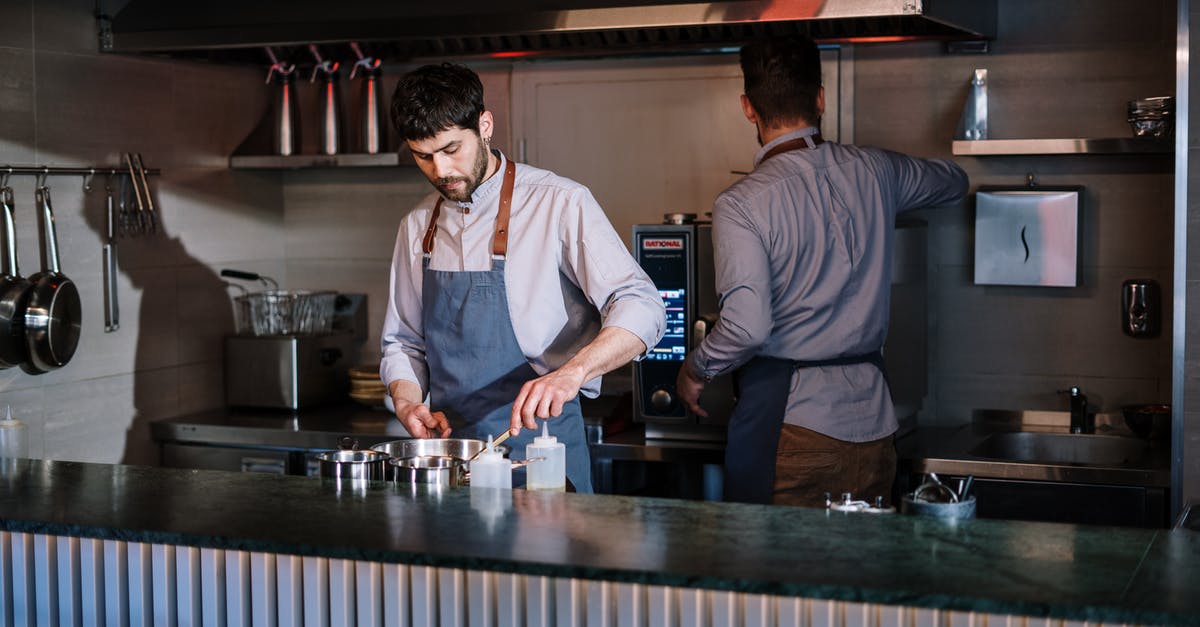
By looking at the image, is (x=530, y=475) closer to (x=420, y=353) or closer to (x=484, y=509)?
(x=484, y=509)

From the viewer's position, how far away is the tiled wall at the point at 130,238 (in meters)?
3.73

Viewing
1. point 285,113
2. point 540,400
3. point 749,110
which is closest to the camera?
point 540,400

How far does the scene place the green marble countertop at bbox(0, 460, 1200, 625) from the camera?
63.9 inches

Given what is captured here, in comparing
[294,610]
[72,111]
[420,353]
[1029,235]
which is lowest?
[294,610]

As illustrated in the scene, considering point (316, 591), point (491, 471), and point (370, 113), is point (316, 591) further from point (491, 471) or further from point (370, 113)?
point (370, 113)

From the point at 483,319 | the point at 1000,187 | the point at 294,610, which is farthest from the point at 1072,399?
the point at 294,610

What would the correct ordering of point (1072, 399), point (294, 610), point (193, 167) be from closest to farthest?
point (294, 610)
point (1072, 399)
point (193, 167)

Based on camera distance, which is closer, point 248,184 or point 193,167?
point 193,167

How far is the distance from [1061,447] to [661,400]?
113cm

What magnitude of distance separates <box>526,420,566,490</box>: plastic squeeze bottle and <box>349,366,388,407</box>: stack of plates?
6.68 feet

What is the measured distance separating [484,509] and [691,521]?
0.32 m

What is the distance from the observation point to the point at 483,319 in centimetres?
296

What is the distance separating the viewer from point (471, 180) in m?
2.84

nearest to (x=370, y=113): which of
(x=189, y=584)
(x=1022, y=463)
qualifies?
(x=1022, y=463)
